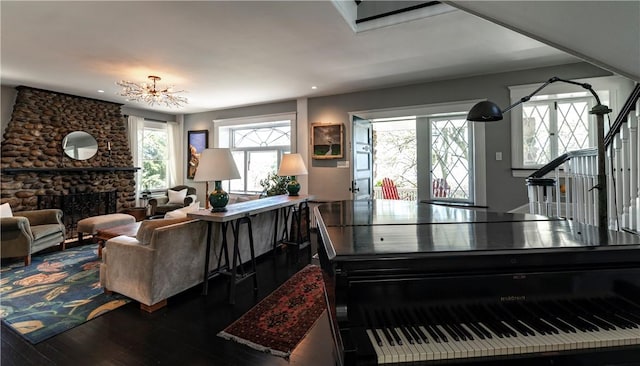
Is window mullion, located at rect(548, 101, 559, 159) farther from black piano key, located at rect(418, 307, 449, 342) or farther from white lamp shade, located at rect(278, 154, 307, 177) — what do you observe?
black piano key, located at rect(418, 307, 449, 342)

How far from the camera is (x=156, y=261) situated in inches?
91.3

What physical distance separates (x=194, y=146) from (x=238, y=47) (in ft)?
13.8

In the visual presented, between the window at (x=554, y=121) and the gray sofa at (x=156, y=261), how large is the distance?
4204mm

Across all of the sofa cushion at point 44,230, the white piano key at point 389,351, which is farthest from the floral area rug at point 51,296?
the white piano key at point 389,351

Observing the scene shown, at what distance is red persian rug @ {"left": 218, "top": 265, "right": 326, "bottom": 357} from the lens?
193 cm

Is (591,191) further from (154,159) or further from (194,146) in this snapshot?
(154,159)

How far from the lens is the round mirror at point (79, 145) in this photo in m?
5.04

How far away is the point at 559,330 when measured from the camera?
93 cm

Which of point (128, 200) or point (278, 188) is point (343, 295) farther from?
point (128, 200)

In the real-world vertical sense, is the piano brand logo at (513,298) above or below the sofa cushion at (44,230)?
above

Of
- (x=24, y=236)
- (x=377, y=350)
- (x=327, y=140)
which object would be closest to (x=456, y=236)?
(x=377, y=350)

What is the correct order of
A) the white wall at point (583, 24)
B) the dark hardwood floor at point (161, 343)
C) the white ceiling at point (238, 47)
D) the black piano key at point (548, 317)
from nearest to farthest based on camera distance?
the black piano key at point (548, 317)
the white wall at point (583, 24)
the dark hardwood floor at point (161, 343)
the white ceiling at point (238, 47)

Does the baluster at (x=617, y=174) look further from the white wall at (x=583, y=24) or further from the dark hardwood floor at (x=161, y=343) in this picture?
the dark hardwood floor at (x=161, y=343)

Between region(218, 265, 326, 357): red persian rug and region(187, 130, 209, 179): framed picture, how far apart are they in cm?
483
